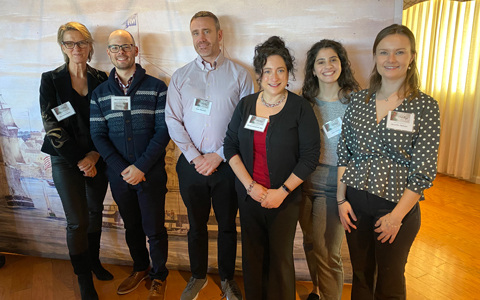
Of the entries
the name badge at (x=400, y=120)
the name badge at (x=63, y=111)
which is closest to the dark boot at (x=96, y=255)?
the name badge at (x=63, y=111)

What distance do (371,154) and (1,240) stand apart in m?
3.57

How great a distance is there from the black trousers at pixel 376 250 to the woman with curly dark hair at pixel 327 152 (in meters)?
0.22

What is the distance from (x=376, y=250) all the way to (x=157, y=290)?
1.60m

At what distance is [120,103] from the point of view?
205cm

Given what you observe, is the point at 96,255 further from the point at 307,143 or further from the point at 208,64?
the point at 307,143

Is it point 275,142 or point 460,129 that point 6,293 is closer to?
point 275,142

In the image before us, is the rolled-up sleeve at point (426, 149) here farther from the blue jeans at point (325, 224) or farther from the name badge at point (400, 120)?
the blue jeans at point (325, 224)

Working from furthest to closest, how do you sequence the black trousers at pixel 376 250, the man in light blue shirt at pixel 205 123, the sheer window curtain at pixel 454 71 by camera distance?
the sheer window curtain at pixel 454 71 < the man in light blue shirt at pixel 205 123 < the black trousers at pixel 376 250

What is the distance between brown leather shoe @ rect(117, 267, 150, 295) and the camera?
2.33m

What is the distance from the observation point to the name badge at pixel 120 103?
2.05 m

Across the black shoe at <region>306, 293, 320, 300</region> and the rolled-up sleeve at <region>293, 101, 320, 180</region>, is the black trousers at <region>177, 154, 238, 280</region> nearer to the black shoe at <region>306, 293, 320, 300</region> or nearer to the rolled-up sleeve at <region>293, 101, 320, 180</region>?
the rolled-up sleeve at <region>293, 101, 320, 180</region>

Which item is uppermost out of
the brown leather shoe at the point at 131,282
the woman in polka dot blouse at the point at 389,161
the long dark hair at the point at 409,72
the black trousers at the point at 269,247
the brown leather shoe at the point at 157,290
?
the long dark hair at the point at 409,72

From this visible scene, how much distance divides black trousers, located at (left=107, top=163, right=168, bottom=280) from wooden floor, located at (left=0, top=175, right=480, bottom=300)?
0.40 m

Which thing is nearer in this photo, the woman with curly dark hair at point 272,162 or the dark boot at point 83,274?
the woman with curly dark hair at point 272,162
